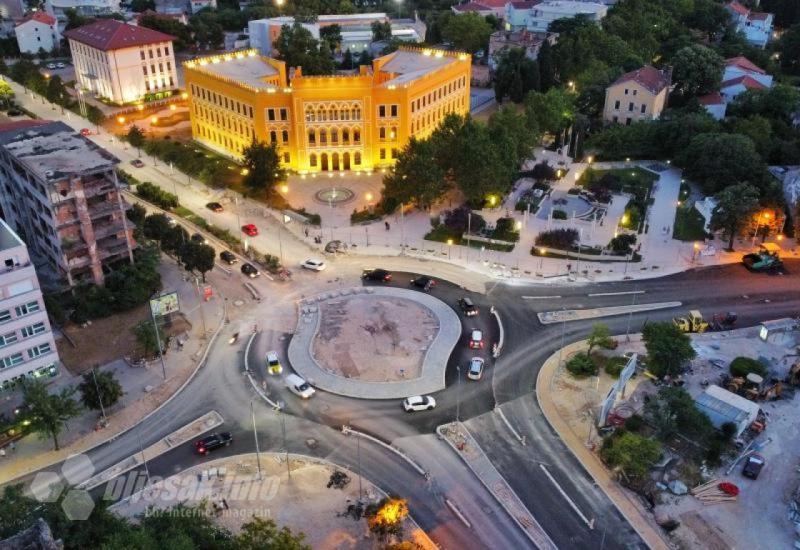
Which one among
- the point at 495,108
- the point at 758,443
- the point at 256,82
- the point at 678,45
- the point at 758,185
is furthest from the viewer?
the point at 678,45

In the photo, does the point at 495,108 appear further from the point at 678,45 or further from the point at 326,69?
the point at 678,45

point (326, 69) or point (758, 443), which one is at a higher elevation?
point (326, 69)

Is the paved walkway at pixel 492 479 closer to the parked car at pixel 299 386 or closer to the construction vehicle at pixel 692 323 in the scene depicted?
the parked car at pixel 299 386

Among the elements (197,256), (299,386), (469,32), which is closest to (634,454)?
(299,386)

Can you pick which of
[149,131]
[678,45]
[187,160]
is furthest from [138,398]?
[678,45]

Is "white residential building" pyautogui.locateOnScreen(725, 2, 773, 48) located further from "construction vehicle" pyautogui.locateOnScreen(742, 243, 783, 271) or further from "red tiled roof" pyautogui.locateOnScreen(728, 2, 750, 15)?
"construction vehicle" pyautogui.locateOnScreen(742, 243, 783, 271)

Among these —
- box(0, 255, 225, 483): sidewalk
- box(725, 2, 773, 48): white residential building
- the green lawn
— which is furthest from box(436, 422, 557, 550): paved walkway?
box(725, 2, 773, 48): white residential building

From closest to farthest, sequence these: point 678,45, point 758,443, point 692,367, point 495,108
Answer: point 758,443 → point 692,367 → point 495,108 → point 678,45

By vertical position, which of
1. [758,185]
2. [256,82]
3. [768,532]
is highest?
[256,82]
